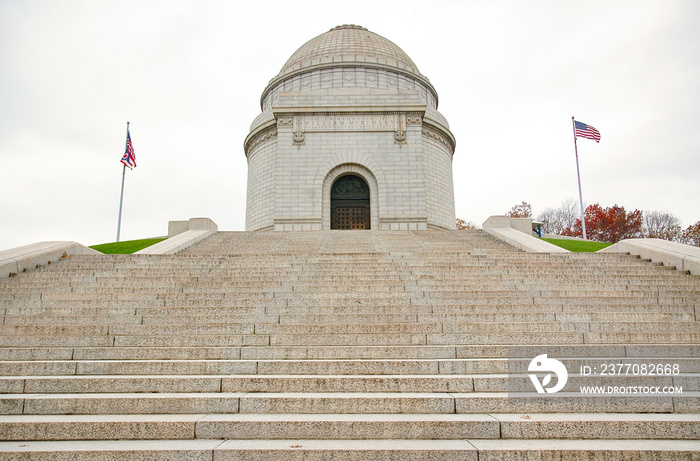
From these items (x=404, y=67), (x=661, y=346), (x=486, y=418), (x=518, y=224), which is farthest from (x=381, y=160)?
(x=486, y=418)

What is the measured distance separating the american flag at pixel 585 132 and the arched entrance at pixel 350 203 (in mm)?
12321

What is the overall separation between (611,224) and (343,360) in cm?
5492

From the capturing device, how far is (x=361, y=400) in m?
4.64

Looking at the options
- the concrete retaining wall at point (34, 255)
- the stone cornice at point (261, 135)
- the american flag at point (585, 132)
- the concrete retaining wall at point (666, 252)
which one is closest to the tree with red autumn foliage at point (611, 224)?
the american flag at point (585, 132)

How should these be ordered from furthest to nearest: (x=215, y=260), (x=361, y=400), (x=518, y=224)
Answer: (x=518, y=224)
(x=215, y=260)
(x=361, y=400)

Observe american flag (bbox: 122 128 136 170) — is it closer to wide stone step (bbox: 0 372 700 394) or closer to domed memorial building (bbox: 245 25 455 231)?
domed memorial building (bbox: 245 25 455 231)

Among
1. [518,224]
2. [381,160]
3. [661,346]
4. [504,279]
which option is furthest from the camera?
[381,160]

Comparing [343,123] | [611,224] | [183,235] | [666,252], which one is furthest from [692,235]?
[183,235]

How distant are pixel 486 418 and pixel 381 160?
799 inches

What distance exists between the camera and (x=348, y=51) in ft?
106

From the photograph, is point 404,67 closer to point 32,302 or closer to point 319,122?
point 319,122

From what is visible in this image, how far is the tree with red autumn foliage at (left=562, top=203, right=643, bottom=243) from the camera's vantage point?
51531 mm

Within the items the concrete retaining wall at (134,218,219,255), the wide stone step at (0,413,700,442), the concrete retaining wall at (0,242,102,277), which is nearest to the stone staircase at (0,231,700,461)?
the wide stone step at (0,413,700,442)

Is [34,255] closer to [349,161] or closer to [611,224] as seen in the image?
[349,161]
